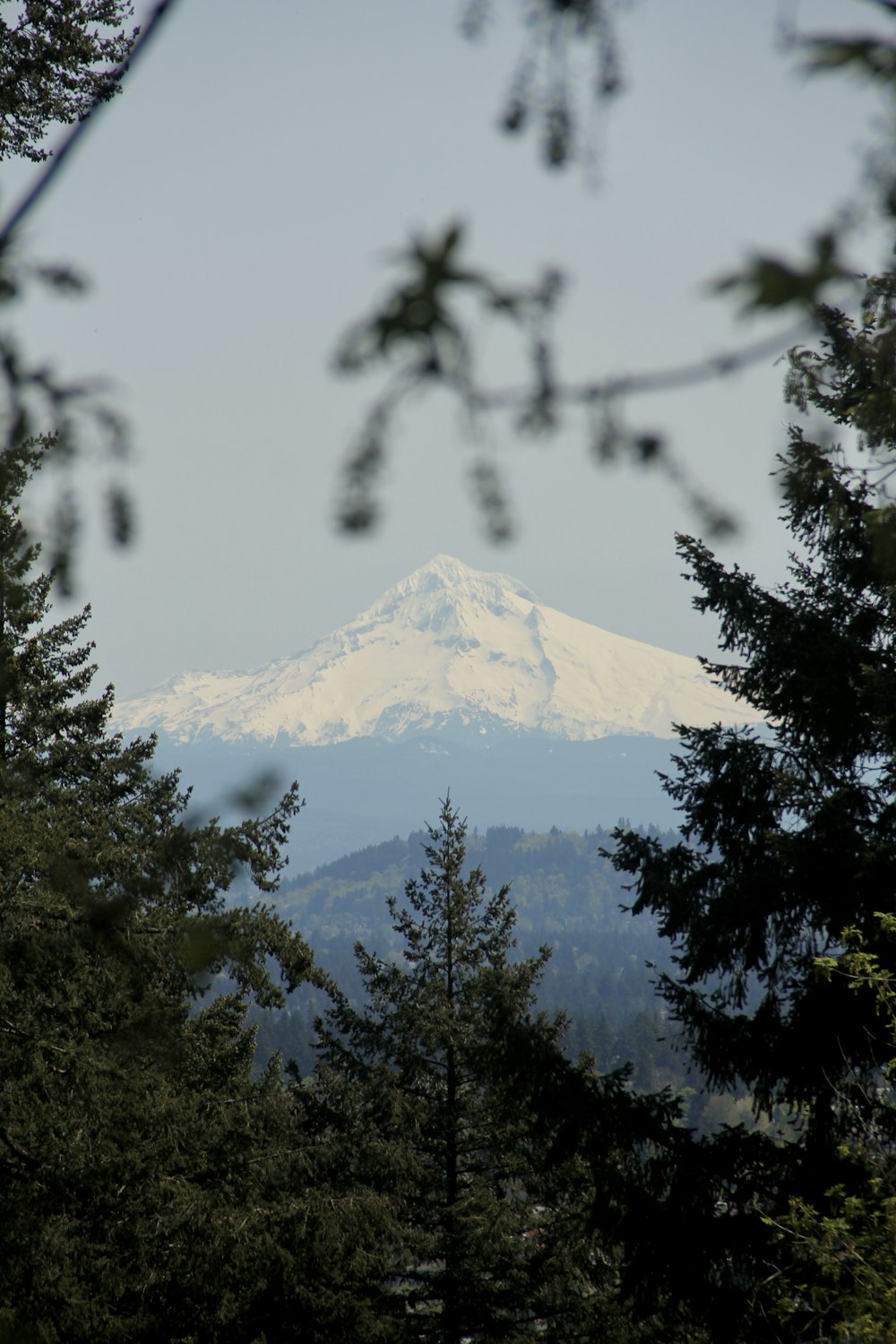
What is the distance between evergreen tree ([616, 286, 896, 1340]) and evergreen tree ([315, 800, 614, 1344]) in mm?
4147

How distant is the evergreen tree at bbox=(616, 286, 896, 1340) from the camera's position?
26.5 ft

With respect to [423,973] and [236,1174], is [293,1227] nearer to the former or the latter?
[236,1174]

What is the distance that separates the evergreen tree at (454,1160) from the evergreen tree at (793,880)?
4.15 m

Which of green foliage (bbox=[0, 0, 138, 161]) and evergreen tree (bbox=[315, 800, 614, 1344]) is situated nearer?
green foliage (bbox=[0, 0, 138, 161])

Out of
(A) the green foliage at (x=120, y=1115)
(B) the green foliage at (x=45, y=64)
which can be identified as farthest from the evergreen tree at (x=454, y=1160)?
(B) the green foliage at (x=45, y=64)

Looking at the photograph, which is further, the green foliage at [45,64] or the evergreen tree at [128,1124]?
the evergreen tree at [128,1124]

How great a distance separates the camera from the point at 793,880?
890 centimetres

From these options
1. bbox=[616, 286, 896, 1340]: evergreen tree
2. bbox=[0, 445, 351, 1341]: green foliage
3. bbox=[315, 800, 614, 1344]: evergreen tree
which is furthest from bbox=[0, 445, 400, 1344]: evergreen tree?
bbox=[616, 286, 896, 1340]: evergreen tree

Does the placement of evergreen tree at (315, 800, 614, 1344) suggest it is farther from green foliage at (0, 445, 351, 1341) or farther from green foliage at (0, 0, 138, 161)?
green foliage at (0, 0, 138, 161)

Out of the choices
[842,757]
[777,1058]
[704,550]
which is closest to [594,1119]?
[777,1058]

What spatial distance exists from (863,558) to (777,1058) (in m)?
4.51

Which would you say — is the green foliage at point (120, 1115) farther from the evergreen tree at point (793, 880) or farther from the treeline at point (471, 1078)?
the evergreen tree at point (793, 880)

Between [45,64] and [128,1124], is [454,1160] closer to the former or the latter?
[128,1124]

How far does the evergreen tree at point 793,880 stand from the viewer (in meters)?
8.06
